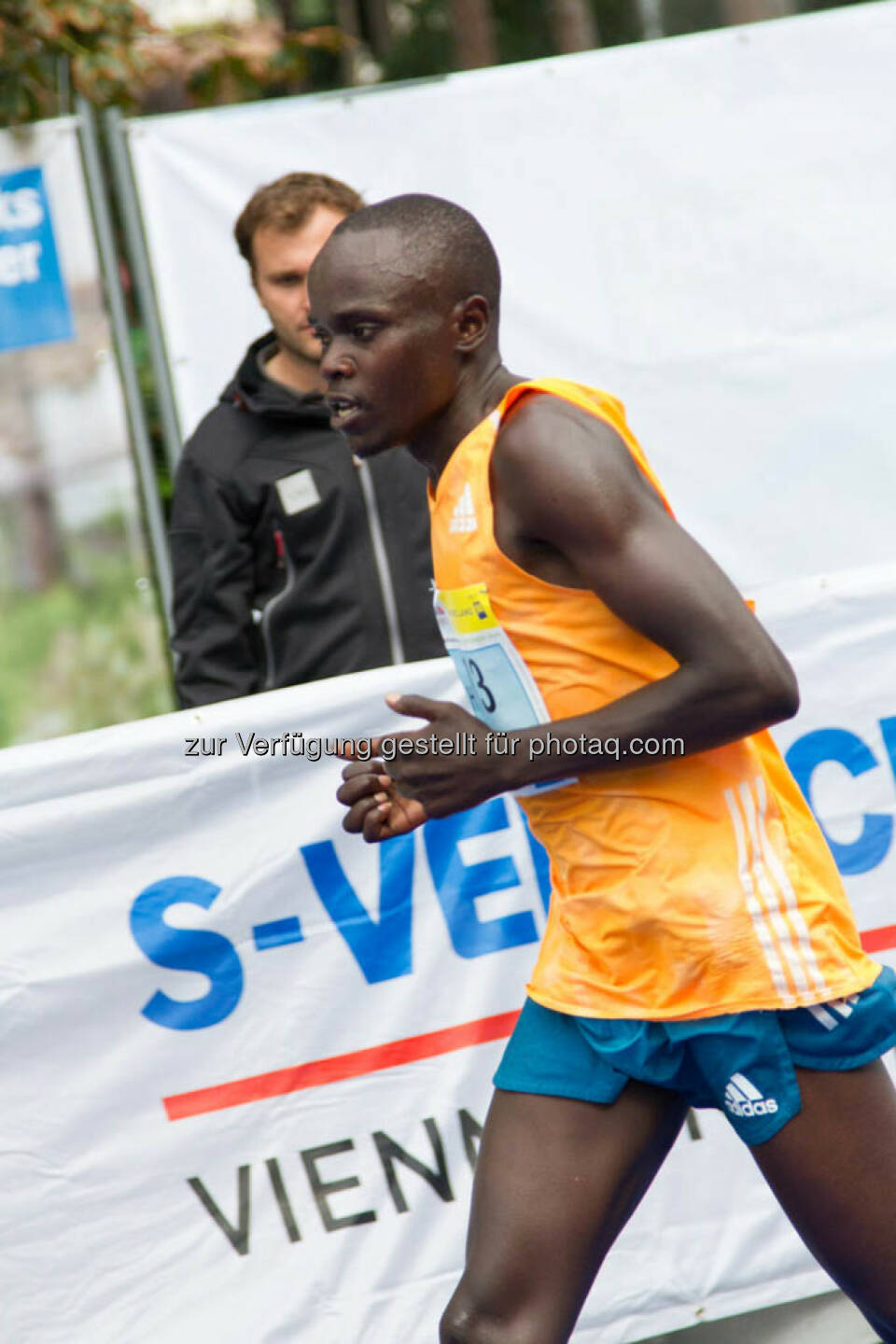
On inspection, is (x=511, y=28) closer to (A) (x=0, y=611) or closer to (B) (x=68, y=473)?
(B) (x=68, y=473)

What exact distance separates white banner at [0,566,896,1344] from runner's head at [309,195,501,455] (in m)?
1.10

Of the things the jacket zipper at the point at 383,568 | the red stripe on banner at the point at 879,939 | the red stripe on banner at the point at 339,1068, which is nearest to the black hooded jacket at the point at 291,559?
the jacket zipper at the point at 383,568

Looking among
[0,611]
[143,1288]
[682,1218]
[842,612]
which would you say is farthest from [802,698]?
[0,611]

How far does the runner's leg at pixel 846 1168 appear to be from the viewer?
7.48ft

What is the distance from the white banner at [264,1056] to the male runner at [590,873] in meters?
0.92

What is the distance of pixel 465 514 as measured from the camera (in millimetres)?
2236

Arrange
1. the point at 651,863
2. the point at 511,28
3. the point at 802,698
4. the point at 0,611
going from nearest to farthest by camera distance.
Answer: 1. the point at 651,863
2. the point at 802,698
3. the point at 0,611
4. the point at 511,28

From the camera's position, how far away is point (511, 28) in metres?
15.6

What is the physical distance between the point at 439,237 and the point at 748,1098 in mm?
1252

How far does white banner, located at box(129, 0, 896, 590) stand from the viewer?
527 cm

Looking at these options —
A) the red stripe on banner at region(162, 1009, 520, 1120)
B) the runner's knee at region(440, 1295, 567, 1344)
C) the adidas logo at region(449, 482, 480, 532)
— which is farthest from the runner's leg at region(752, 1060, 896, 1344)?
the red stripe on banner at region(162, 1009, 520, 1120)

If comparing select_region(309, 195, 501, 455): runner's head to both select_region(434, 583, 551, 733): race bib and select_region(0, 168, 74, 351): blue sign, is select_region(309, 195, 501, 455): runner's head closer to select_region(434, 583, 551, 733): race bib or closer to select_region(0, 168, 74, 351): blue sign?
select_region(434, 583, 551, 733): race bib

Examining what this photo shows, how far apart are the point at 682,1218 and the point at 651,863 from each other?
135 cm

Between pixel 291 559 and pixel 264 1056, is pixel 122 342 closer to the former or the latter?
pixel 291 559
